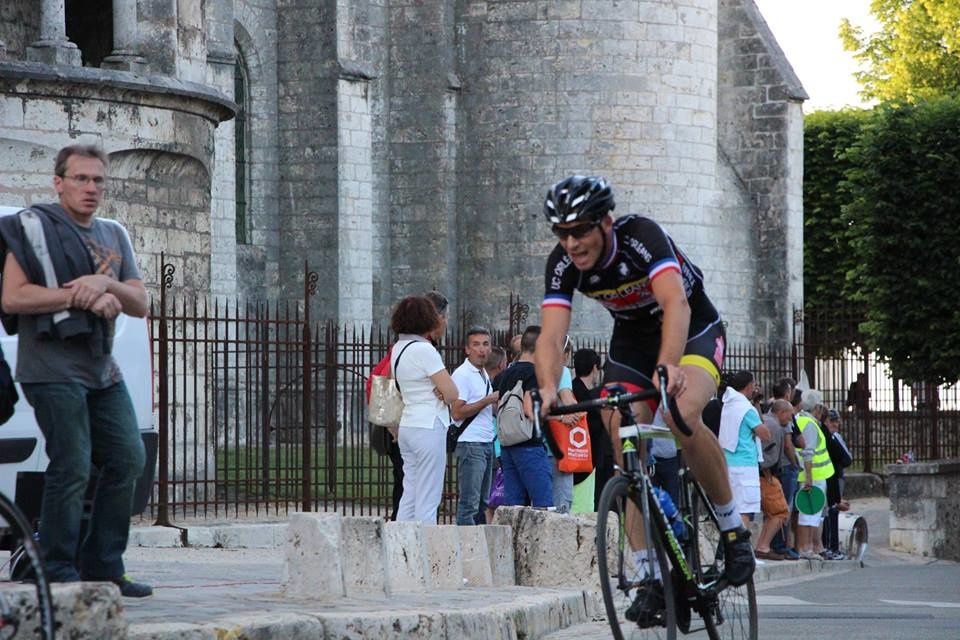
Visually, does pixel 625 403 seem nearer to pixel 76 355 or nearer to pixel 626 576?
pixel 626 576

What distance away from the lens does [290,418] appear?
77.3 feet

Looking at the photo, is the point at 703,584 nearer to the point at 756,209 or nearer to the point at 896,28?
the point at 756,209

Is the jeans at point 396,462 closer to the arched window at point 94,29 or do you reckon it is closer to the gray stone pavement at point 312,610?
the gray stone pavement at point 312,610

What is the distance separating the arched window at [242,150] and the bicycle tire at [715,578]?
971 inches

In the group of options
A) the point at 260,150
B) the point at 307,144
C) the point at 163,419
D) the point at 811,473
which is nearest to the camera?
the point at 163,419

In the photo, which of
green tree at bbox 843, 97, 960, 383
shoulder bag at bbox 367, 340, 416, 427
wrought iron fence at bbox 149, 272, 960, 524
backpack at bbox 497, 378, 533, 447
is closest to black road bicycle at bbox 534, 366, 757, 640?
shoulder bag at bbox 367, 340, 416, 427

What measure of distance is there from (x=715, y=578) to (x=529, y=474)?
587 centimetres

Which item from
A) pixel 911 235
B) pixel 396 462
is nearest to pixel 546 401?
pixel 396 462

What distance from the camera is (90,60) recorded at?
847 inches

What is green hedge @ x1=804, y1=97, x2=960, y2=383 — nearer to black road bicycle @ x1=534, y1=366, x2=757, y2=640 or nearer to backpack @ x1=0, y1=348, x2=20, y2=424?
black road bicycle @ x1=534, y1=366, x2=757, y2=640

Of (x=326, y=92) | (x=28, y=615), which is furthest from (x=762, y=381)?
(x=28, y=615)

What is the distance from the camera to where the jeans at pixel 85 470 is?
7.39 metres

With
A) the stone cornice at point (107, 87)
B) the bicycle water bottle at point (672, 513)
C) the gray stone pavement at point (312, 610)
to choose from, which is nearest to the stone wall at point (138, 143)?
the stone cornice at point (107, 87)

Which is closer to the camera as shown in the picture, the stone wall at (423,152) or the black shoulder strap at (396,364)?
the black shoulder strap at (396,364)
